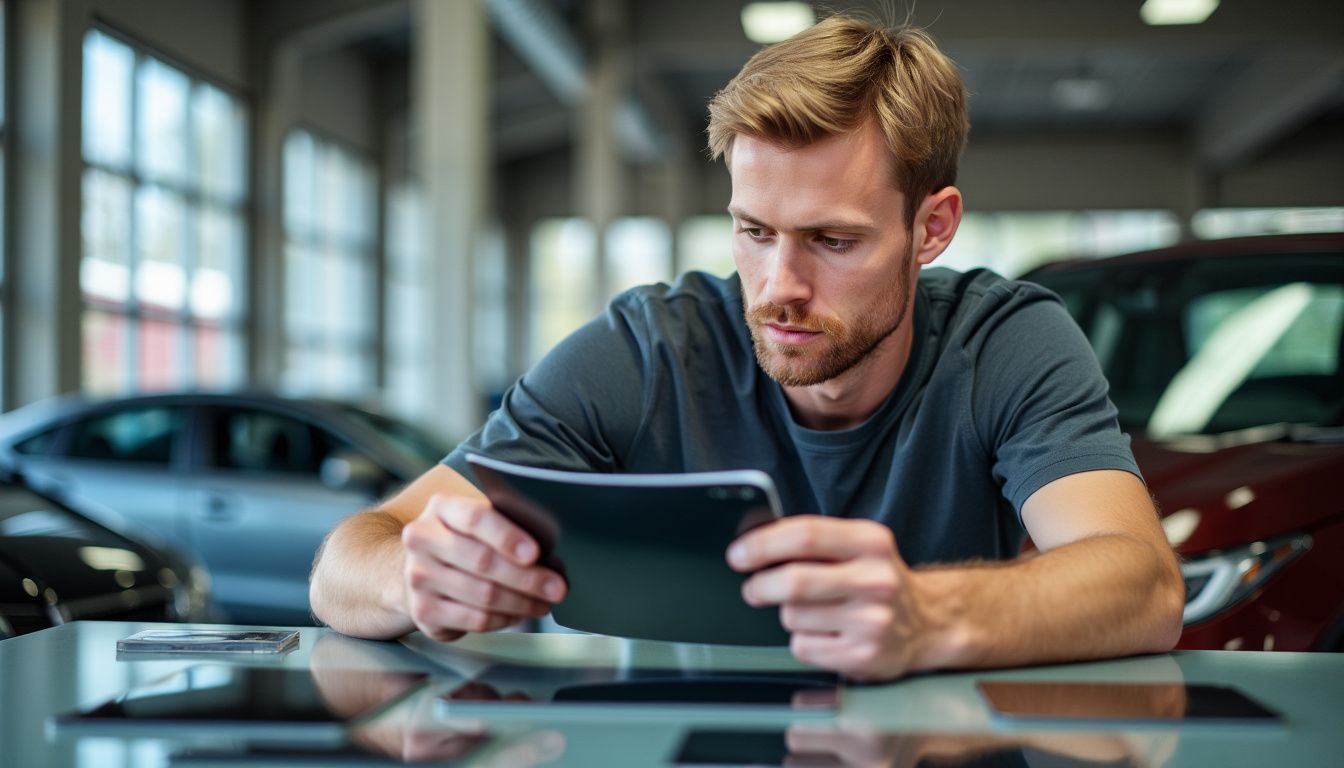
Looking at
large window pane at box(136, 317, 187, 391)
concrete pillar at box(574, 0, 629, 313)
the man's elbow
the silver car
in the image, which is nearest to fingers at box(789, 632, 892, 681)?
the man's elbow

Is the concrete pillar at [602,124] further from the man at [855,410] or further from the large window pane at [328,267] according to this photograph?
the man at [855,410]

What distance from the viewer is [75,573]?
9.77 feet

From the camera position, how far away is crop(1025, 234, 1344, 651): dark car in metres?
2.44

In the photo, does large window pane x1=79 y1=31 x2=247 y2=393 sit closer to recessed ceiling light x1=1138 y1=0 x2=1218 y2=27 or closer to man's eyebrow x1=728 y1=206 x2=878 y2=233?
recessed ceiling light x1=1138 y1=0 x2=1218 y2=27

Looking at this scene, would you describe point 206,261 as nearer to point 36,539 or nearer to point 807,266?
point 36,539

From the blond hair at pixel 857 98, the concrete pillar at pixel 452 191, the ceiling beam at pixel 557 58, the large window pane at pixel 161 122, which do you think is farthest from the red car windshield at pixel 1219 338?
the large window pane at pixel 161 122

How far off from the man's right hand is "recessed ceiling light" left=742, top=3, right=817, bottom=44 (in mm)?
11384

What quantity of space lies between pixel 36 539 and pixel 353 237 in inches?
551

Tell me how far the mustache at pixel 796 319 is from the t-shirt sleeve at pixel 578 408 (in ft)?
0.94

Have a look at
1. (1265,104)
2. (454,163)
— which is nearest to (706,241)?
(1265,104)

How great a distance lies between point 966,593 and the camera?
1.32 m

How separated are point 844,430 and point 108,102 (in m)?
10.8

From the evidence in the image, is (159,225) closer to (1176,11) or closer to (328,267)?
(328,267)

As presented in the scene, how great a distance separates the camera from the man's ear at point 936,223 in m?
1.91
